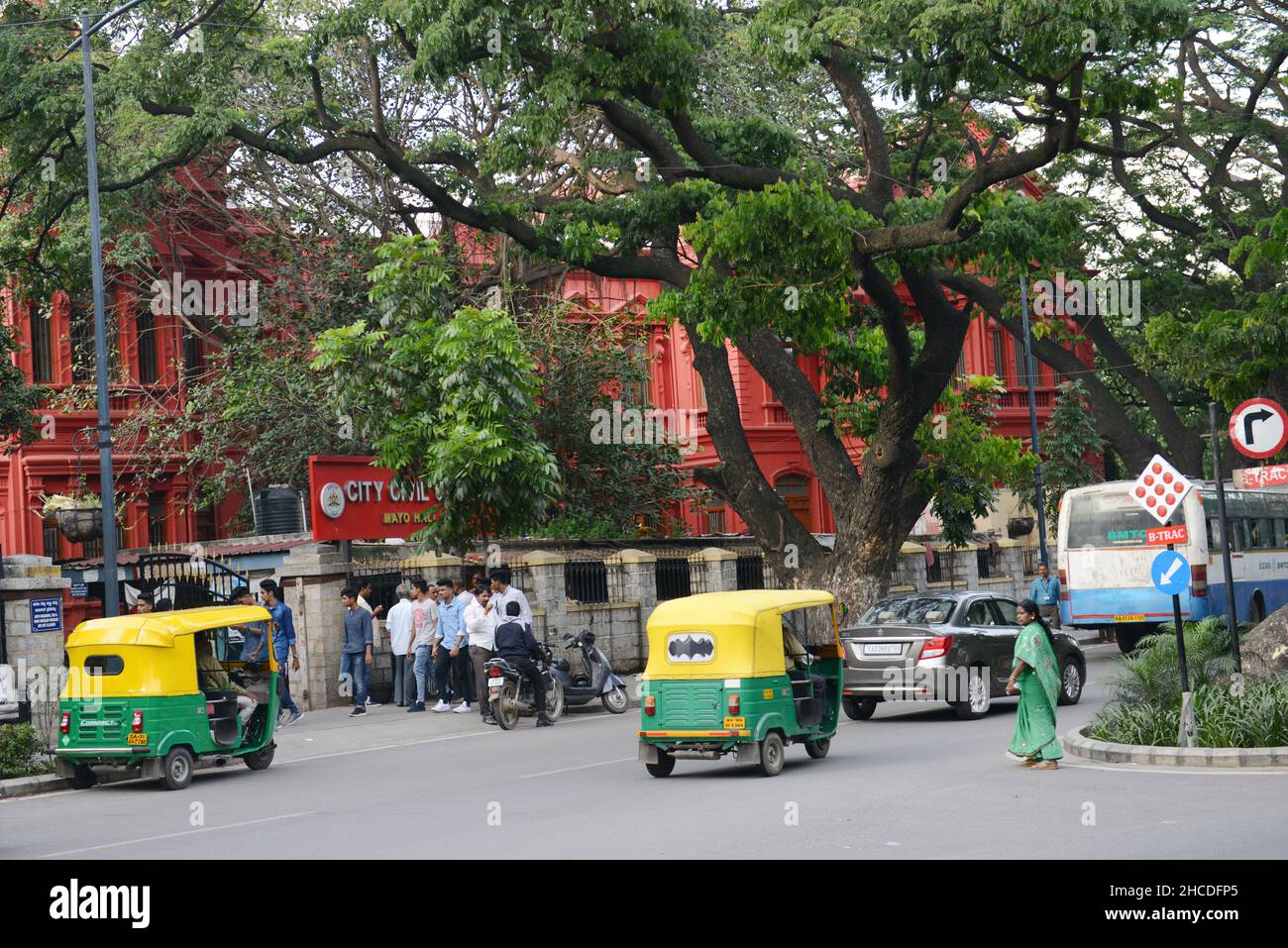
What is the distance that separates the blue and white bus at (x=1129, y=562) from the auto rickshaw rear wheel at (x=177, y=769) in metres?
18.3

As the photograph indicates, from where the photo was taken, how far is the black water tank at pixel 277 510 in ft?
91.9

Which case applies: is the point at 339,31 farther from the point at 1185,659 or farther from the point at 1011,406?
the point at 1011,406

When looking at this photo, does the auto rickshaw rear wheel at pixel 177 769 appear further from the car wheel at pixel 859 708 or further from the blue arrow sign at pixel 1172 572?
the blue arrow sign at pixel 1172 572

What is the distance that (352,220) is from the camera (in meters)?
32.5

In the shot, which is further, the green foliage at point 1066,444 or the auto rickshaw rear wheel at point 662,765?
the green foliage at point 1066,444

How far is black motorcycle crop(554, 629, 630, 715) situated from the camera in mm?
21422

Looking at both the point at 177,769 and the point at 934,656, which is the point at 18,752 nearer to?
the point at 177,769

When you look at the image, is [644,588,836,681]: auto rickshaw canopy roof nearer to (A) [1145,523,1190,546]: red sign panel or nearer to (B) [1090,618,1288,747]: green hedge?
(B) [1090,618,1288,747]: green hedge

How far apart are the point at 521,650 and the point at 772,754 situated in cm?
648

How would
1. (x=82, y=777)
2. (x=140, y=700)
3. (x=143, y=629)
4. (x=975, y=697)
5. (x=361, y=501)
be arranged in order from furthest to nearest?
(x=361, y=501)
(x=975, y=697)
(x=82, y=777)
(x=143, y=629)
(x=140, y=700)

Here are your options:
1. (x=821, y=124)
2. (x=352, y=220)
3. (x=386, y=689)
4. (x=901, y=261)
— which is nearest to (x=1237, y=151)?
(x=821, y=124)

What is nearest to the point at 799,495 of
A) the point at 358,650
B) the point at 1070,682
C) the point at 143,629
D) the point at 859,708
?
the point at 358,650

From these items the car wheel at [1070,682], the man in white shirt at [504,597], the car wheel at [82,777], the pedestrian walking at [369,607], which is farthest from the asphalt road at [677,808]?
the pedestrian walking at [369,607]

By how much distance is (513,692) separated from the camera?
20.2 meters
